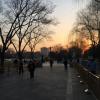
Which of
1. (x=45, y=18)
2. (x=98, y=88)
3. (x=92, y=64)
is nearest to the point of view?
(x=98, y=88)

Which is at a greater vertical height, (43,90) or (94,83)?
(94,83)

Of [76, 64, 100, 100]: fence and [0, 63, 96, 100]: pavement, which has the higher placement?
[76, 64, 100, 100]: fence

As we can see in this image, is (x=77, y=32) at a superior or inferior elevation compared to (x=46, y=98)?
superior

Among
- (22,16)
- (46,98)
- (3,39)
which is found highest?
(22,16)

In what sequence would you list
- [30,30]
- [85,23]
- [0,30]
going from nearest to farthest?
[0,30] < [30,30] < [85,23]

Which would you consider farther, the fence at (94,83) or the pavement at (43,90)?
the pavement at (43,90)

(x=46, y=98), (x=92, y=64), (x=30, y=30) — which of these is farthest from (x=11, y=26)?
(x=46, y=98)

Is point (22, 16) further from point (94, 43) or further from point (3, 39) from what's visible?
point (94, 43)

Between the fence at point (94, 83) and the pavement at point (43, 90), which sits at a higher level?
the fence at point (94, 83)

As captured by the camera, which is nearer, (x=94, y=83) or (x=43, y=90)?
(x=94, y=83)

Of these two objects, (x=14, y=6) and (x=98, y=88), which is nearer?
(x=98, y=88)

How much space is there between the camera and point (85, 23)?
87.4 meters

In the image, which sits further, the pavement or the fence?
the pavement

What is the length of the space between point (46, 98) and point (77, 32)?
72167 mm
